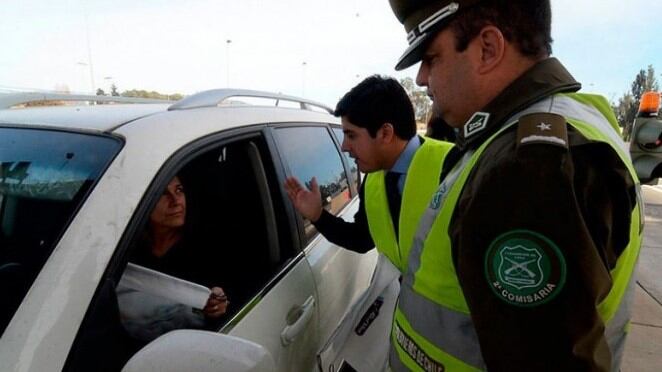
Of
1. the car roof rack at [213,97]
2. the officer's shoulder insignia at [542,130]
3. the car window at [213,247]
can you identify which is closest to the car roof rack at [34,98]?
the car roof rack at [213,97]

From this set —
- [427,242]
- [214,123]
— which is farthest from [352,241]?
[427,242]

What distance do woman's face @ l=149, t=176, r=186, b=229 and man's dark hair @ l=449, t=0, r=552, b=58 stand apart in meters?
1.15

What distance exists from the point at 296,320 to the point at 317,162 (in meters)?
0.99

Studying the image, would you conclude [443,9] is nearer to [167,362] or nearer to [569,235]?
[569,235]

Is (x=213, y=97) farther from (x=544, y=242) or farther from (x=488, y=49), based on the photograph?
(x=544, y=242)

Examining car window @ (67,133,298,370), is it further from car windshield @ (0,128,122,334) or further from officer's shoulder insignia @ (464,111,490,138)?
officer's shoulder insignia @ (464,111,490,138)

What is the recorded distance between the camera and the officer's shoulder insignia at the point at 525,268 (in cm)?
70

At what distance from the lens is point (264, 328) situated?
1358mm

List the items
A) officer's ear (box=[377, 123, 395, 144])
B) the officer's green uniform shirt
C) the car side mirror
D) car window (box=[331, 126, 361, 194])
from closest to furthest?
the officer's green uniform shirt, the car side mirror, officer's ear (box=[377, 123, 395, 144]), car window (box=[331, 126, 361, 194])

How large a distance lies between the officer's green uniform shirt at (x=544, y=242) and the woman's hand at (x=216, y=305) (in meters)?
0.89

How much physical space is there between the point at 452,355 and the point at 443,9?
78 centimetres

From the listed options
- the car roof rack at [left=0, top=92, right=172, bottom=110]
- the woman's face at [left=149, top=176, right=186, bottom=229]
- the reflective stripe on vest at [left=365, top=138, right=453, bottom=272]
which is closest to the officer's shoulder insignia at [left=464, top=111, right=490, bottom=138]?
the reflective stripe on vest at [left=365, top=138, right=453, bottom=272]

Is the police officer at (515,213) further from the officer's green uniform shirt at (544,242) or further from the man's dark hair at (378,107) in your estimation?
the man's dark hair at (378,107)

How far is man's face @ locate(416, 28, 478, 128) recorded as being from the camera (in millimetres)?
984
